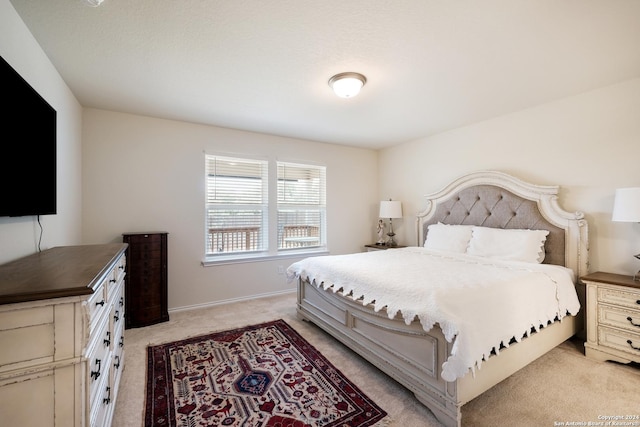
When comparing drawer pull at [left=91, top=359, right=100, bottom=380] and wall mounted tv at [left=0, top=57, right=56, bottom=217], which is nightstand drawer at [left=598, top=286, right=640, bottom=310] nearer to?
drawer pull at [left=91, top=359, right=100, bottom=380]

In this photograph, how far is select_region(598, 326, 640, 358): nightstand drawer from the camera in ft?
7.04

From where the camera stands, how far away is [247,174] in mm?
3996

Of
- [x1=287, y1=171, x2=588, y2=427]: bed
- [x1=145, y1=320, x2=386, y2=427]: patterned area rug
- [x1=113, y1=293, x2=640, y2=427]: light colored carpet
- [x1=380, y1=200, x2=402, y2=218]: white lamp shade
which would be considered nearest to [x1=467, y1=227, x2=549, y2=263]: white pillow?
[x1=287, y1=171, x2=588, y2=427]: bed

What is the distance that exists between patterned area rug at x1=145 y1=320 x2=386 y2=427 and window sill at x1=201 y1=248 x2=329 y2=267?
3.85 ft

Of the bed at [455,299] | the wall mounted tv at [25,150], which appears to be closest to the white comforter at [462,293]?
the bed at [455,299]

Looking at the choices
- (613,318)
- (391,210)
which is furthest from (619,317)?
(391,210)

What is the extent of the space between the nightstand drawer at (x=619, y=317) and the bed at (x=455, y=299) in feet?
0.57

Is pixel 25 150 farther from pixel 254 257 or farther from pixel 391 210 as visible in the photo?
pixel 391 210

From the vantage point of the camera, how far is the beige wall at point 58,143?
152cm

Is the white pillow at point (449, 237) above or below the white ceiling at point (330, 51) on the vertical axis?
below

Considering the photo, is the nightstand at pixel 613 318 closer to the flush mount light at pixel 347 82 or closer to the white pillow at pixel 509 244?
the white pillow at pixel 509 244

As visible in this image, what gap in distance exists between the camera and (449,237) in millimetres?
3465

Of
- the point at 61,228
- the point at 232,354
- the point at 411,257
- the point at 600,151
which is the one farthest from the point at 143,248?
the point at 600,151

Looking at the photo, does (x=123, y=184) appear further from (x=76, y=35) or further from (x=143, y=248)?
(x=76, y=35)
